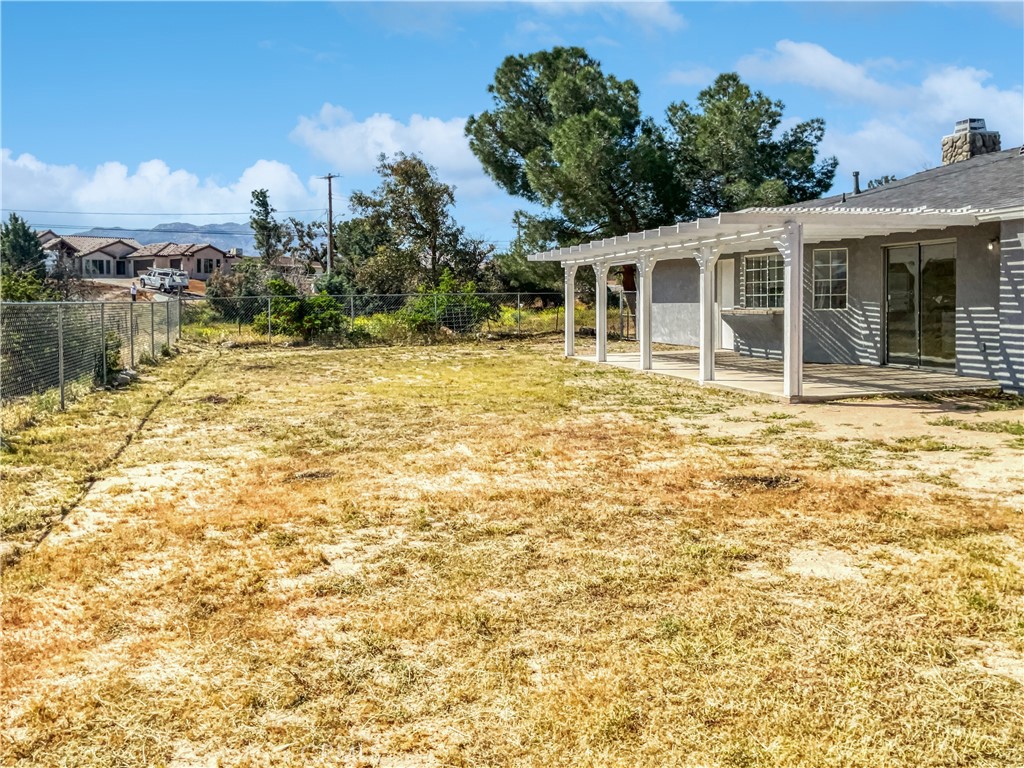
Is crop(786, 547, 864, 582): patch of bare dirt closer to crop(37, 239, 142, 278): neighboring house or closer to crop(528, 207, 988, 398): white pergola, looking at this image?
crop(528, 207, 988, 398): white pergola

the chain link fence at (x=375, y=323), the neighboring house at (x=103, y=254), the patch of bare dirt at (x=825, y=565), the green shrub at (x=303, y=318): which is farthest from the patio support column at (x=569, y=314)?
the neighboring house at (x=103, y=254)

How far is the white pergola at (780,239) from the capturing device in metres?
11.2

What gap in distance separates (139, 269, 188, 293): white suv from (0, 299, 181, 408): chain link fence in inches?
1631

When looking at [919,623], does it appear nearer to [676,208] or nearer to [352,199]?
[676,208]

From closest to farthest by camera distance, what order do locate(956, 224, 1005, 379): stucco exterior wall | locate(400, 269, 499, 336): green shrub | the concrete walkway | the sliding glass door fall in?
the concrete walkway < locate(956, 224, 1005, 379): stucco exterior wall < the sliding glass door < locate(400, 269, 499, 336): green shrub

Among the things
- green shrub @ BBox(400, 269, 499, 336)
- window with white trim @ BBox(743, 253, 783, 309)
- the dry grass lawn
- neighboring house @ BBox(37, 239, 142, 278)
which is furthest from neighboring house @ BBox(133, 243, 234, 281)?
the dry grass lawn

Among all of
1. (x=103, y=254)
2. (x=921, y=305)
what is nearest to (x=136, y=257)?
(x=103, y=254)

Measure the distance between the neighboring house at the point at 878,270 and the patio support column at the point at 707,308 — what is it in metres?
0.03

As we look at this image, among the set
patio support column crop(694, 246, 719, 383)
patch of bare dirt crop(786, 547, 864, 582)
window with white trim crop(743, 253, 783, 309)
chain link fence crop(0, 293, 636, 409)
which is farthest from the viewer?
window with white trim crop(743, 253, 783, 309)

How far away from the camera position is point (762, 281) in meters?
18.1

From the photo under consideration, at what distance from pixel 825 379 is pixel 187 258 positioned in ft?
235

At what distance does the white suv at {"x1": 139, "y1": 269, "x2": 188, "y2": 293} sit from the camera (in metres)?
55.5

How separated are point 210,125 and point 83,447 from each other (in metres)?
29.8

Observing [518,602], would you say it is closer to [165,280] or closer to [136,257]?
[165,280]
